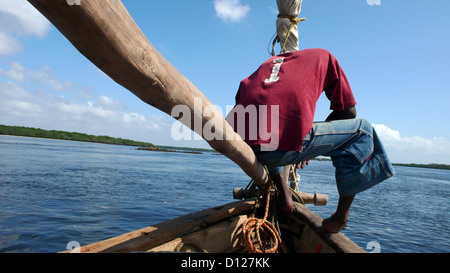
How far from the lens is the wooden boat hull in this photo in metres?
2.03

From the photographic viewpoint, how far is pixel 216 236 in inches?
103

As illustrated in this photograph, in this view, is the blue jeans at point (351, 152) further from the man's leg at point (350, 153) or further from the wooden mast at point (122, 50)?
the wooden mast at point (122, 50)

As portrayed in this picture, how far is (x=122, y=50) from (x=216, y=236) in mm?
2211

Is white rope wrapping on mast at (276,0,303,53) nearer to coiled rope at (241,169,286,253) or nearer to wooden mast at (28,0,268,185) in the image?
coiled rope at (241,169,286,253)

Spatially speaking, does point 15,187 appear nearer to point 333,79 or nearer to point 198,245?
point 198,245

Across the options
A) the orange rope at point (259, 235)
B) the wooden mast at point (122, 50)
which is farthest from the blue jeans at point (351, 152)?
the wooden mast at point (122, 50)

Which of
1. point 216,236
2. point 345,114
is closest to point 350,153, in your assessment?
point 345,114

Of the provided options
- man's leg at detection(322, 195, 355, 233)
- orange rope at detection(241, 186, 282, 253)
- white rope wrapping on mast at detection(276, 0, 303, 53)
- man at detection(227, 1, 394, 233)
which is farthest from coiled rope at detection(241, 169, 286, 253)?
white rope wrapping on mast at detection(276, 0, 303, 53)

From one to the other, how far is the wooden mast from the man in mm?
690

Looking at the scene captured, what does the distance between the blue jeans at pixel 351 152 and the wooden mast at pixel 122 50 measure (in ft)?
3.23

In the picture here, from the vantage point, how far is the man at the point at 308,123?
1.82 m

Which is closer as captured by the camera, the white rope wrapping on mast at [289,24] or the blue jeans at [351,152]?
the blue jeans at [351,152]

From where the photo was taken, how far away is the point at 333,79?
2.06m
